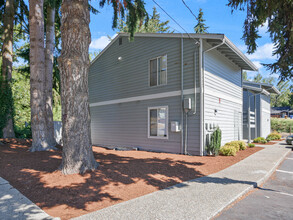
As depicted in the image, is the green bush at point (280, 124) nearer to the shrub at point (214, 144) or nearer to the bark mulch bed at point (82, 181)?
the shrub at point (214, 144)

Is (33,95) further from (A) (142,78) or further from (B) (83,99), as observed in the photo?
(A) (142,78)

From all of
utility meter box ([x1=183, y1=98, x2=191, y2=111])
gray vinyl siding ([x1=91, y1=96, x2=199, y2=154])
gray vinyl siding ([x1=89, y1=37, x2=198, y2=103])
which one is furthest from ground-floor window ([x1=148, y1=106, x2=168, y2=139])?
utility meter box ([x1=183, y1=98, x2=191, y2=111])

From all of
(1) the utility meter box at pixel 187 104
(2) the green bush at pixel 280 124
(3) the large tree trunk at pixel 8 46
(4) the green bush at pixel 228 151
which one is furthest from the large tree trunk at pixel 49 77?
(2) the green bush at pixel 280 124

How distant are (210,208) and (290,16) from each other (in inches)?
223

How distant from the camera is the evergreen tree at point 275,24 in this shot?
18.0 feet

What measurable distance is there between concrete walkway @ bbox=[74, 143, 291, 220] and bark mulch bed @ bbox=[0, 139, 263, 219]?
0.96 ft

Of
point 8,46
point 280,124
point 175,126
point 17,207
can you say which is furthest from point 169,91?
point 280,124

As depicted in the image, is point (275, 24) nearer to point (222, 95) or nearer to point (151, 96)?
point (222, 95)

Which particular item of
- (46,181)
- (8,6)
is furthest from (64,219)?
(8,6)

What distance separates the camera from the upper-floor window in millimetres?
10195

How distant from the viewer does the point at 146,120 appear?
10.6 meters

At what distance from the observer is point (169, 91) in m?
9.70

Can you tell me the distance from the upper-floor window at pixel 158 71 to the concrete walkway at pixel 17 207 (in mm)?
7811

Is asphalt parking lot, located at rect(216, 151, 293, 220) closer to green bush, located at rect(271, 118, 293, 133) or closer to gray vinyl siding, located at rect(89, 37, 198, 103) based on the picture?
gray vinyl siding, located at rect(89, 37, 198, 103)
